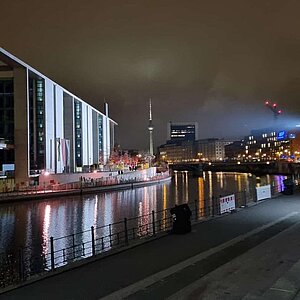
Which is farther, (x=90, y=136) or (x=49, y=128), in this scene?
(x=90, y=136)

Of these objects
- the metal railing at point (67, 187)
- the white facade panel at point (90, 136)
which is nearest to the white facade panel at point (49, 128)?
the metal railing at point (67, 187)

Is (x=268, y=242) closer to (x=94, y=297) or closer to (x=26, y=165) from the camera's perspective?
(x=94, y=297)

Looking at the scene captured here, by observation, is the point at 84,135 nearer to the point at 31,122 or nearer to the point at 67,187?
the point at 31,122

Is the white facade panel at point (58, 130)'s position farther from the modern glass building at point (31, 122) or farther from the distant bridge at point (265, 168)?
the distant bridge at point (265, 168)

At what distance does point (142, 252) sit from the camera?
15047 millimetres

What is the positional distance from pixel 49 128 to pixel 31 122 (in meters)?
4.43

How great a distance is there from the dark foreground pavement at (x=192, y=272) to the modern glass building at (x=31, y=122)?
68.9 metres

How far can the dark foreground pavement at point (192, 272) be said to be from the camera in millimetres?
9891

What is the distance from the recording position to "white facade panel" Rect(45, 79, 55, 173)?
90.3 meters

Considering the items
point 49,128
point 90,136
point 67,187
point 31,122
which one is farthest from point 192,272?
point 90,136

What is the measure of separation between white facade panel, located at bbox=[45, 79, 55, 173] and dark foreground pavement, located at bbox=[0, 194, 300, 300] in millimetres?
76171

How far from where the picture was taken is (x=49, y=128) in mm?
92062

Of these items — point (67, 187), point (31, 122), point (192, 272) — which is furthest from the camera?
point (31, 122)

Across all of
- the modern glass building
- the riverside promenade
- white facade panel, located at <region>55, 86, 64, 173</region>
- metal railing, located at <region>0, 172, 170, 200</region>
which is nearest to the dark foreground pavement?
the riverside promenade
